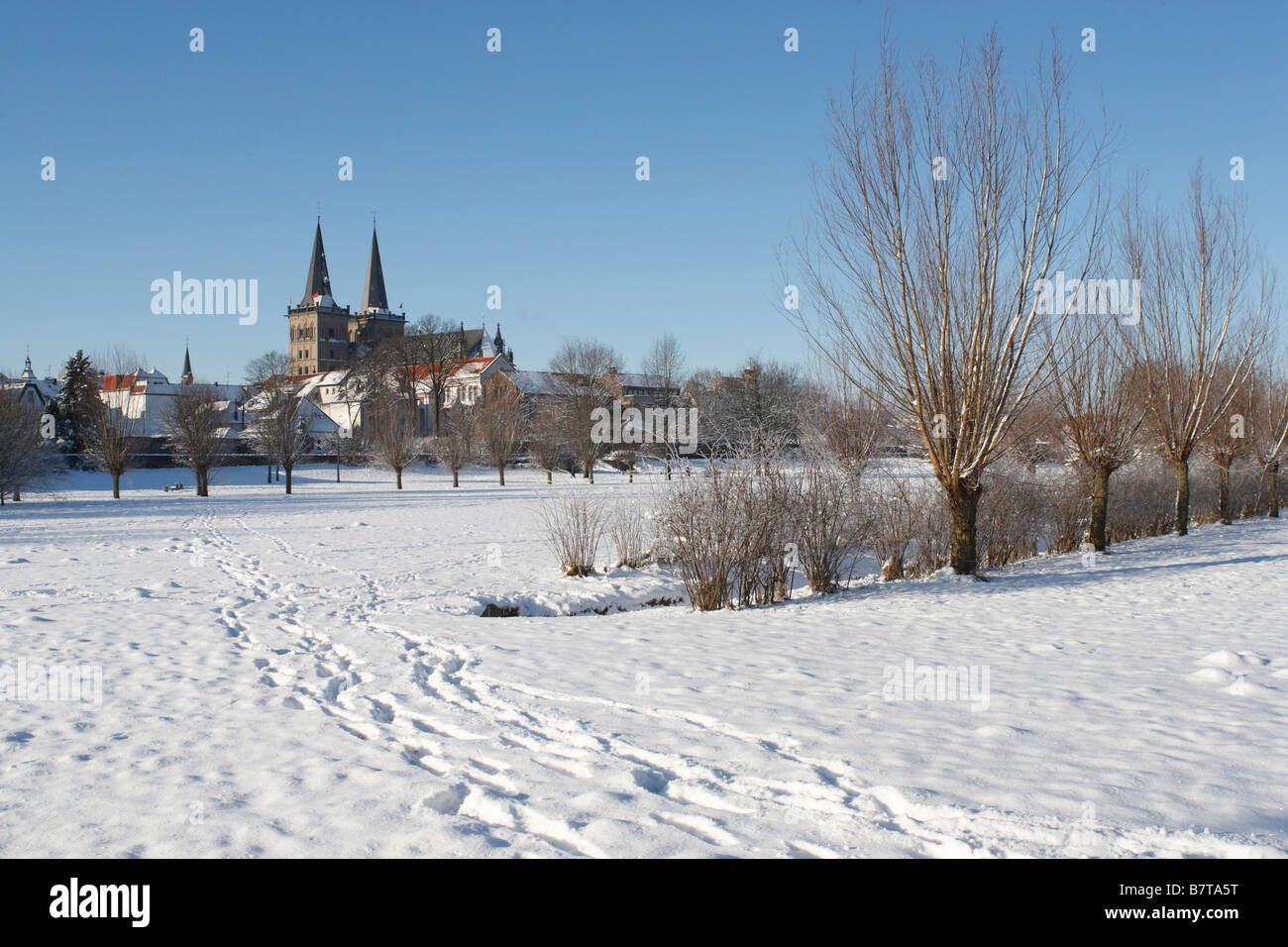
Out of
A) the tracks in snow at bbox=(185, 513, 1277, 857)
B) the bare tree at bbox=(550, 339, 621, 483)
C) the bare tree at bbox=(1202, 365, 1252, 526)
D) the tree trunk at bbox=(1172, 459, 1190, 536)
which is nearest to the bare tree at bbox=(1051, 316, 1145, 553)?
the tree trunk at bbox=(1172, 459, 1190, 536)

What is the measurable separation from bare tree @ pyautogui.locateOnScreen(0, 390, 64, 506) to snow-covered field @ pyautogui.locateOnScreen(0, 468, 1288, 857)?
78.1ft

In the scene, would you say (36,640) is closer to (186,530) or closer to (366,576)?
(366,576)

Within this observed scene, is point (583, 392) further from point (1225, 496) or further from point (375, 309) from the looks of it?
point (375, 309)

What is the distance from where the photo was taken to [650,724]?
18.6 feet

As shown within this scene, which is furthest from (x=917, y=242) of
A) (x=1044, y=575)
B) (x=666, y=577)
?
(x=666, y=577)

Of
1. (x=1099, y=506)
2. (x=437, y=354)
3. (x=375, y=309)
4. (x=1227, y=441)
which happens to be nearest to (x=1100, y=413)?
(x=1099, y=506)

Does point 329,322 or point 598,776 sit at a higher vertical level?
point 329,322

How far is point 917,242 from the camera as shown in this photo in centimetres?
1198

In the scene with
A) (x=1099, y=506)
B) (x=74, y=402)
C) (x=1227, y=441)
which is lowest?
(x=1099, y=506)

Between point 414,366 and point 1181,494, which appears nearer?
point 1181,494

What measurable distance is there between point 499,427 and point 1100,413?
37.6 meters

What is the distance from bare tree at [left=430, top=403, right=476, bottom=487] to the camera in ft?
160

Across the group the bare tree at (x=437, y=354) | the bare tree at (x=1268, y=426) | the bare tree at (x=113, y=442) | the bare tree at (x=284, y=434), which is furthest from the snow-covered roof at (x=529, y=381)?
the bare tree at (x=1268, y=426)

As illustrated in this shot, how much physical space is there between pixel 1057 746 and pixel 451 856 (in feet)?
11.6
